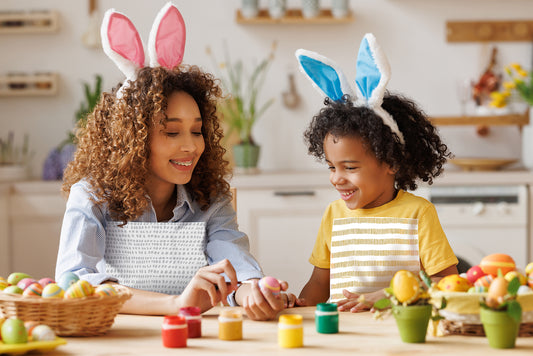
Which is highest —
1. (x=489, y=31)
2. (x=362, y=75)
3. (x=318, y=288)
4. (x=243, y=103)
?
(x=489, y=31)

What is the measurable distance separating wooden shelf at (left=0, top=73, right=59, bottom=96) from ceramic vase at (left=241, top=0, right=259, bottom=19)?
3.66 feet

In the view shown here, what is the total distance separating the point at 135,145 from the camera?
157cm

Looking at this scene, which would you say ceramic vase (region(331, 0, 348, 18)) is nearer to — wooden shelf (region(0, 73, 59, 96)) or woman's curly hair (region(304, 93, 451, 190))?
wooden shelf (region(0, 73, 59, 96))

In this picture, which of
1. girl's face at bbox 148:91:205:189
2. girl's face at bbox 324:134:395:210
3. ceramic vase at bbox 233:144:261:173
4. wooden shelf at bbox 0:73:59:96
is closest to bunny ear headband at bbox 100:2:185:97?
girl's face at bbox 148:91:205:189

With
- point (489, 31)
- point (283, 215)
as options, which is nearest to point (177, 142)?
point (283, 215)

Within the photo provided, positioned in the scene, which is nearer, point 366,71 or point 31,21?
point 366,71

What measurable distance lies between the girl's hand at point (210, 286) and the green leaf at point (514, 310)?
49 cm

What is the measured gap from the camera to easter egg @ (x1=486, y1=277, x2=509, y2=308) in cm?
99

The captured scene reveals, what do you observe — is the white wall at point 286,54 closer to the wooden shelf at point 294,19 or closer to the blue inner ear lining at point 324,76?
the wooden shelf at point 294,19

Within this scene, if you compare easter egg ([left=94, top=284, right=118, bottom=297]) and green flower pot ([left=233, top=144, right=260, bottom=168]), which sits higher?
green flower pot ([left=233, top=144, right=260, bottom=168])

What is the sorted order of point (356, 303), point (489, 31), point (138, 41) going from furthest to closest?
1. point (489, 31)
2. point (138, 41)
3. point (356, 303)

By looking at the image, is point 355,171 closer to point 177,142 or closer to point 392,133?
point 392,133

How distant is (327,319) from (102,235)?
1.95 feet

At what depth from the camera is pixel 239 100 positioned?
3623mm
